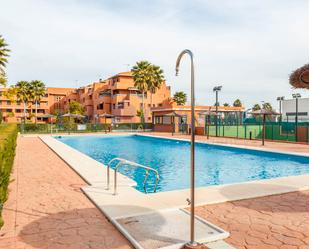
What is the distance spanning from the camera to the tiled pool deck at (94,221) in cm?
451

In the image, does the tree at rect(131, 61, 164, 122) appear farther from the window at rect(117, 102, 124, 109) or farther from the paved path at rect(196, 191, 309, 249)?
the paved path at rect(196, 191, 309, 249)

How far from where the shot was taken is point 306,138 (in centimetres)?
2238

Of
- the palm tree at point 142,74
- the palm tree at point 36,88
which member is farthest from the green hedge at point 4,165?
the palm tree at point 36,88

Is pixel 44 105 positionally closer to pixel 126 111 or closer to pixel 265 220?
pixel 126 111

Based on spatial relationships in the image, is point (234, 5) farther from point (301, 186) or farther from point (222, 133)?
point (222, 133)

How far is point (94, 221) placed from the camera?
5430mm

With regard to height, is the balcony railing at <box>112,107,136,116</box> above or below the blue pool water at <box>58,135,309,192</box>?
above

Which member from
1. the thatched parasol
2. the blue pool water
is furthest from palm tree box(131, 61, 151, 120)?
the thatched parasol

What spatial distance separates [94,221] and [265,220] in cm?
330

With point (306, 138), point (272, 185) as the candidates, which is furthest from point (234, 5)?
point (306, 138)

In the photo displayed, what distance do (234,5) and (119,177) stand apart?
309 inches

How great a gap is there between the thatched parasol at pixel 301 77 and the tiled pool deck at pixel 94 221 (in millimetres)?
2588

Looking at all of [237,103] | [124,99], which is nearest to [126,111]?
[124,99]

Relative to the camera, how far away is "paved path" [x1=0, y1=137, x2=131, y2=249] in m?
4.52
